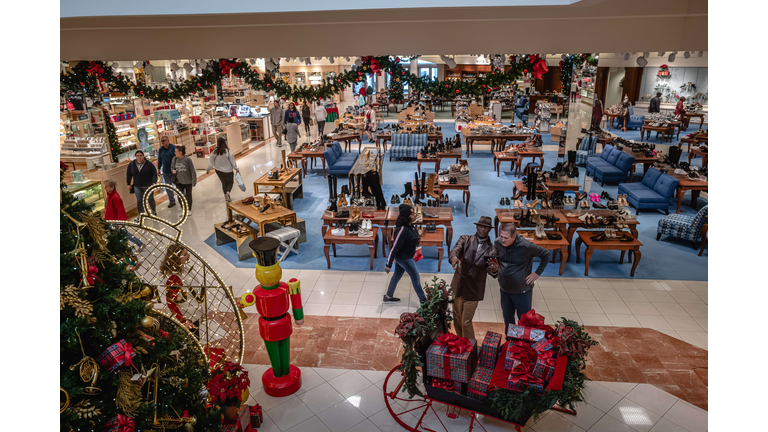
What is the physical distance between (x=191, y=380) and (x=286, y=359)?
4.90ft

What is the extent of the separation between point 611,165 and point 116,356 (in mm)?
11451

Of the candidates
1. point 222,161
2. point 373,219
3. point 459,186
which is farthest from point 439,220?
point 222,161

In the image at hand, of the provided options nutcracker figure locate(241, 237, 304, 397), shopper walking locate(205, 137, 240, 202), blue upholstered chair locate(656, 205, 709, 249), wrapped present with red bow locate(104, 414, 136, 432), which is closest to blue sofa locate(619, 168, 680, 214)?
blue upholstered chair locate(656, 205, 709, 249)

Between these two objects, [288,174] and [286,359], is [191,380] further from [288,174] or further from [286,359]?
[288,174]

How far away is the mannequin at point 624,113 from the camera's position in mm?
16859

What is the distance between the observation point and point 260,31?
14.3 ft

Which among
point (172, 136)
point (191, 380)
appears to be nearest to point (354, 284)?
point (191, 380)

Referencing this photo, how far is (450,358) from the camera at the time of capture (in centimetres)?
326

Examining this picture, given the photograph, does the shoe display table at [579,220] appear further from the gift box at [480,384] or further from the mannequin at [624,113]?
the mannequin at [624,113]

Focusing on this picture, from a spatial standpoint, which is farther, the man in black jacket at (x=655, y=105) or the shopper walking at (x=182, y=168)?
the man in black jacket at (x=655, y=105)

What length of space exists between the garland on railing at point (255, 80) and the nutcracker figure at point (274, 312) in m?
5.21

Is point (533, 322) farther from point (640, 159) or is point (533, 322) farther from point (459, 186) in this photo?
point (640, 159)

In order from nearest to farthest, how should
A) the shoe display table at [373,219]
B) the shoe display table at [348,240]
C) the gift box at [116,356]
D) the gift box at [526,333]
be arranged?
1. the gift box at [116,356]
2. the gift box at [526,333]
3. the shoe display table at [348,240]
4. the shoe display table at [373,219]

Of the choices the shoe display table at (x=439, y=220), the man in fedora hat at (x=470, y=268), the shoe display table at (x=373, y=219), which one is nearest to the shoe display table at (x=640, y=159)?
the shoe display table at (x=439, y=220)
